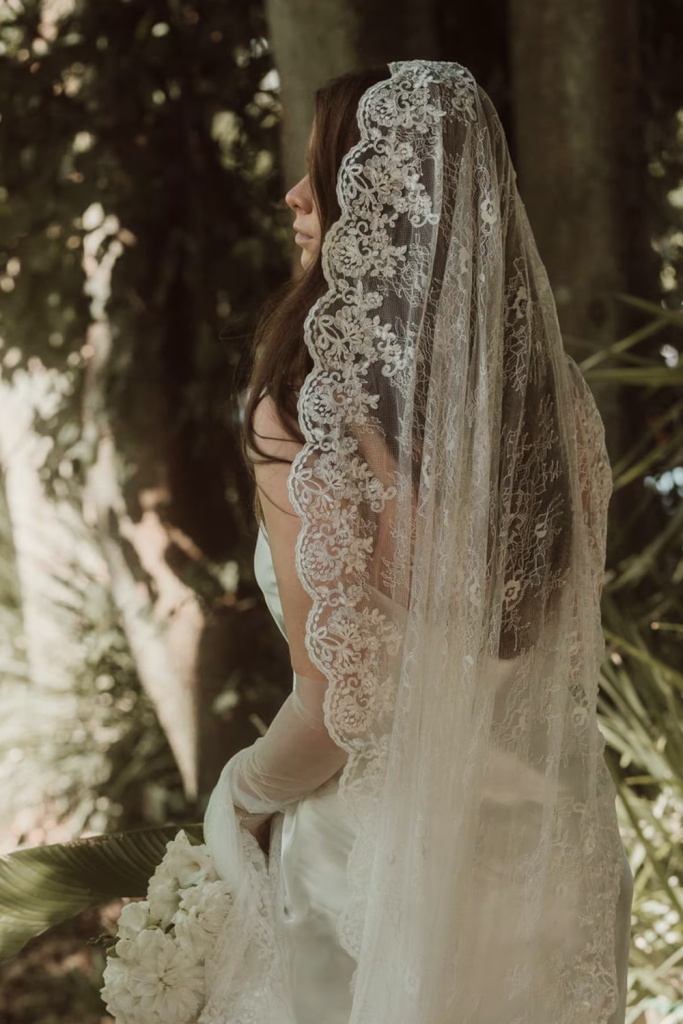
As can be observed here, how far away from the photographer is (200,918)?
1460mm

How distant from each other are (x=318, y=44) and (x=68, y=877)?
6.37 ft

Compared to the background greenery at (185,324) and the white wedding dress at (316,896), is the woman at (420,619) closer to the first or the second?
the white wedding dress at (316,896)

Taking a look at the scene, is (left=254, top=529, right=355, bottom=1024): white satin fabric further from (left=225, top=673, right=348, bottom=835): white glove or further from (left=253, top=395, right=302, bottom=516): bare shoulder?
(left=253, top=395, right=302, bottom=516): bare shoulder

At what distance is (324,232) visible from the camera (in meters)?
1.56

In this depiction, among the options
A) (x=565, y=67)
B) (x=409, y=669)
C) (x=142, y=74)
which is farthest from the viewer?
(x=142, y=74)

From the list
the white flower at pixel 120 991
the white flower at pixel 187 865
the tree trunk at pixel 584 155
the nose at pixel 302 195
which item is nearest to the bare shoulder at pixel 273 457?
the nose at pixel 302 195

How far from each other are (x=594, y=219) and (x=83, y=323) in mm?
1716

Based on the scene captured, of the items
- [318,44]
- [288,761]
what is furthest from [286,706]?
[318,44]

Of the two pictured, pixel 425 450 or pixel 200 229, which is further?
pixel 200 229

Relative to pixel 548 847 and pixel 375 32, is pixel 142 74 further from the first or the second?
pixel 548 847

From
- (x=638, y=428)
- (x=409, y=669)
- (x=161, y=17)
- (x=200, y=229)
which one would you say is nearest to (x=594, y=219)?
(x=638, y=428)

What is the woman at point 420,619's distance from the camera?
1367 millimetres

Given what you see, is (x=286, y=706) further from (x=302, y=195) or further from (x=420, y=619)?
(x=302, y=195)

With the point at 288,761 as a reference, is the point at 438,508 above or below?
above
